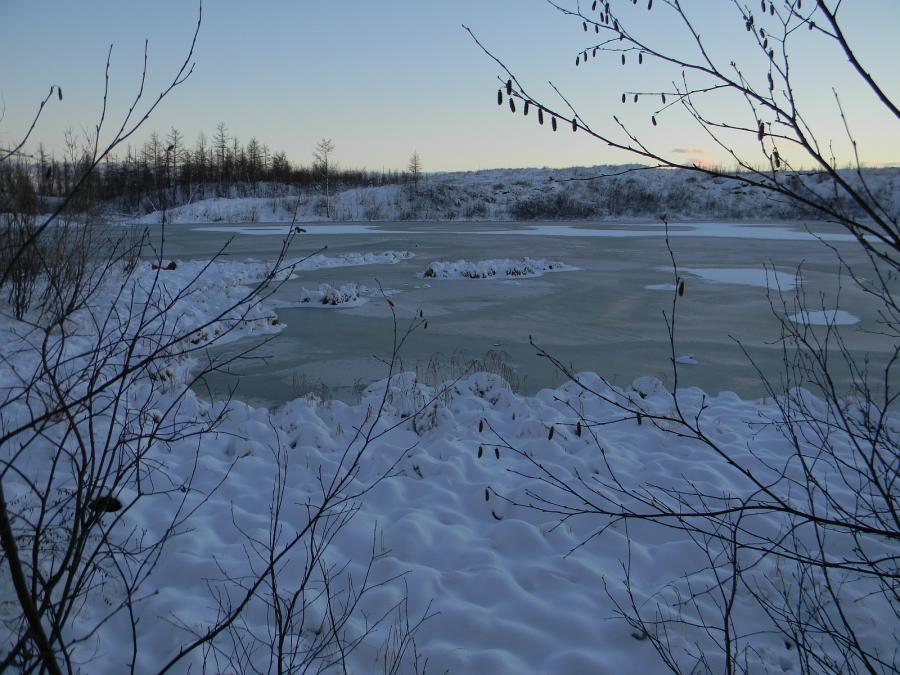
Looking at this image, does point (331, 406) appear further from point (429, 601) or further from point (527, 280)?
point (527, 280)

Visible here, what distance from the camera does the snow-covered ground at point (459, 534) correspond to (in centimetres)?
275

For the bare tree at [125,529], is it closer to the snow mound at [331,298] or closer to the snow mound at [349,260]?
the snow mound at [331,298]

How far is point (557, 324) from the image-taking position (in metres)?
10.1

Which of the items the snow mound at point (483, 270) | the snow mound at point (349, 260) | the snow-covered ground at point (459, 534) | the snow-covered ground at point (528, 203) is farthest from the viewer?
the snow-covered ground at point (528, 203)

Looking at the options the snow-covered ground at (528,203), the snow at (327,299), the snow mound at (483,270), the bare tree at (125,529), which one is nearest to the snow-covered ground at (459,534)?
the bare tree at (125,529)

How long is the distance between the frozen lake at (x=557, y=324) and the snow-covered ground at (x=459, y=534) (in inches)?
33.8

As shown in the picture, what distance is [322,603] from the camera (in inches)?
118

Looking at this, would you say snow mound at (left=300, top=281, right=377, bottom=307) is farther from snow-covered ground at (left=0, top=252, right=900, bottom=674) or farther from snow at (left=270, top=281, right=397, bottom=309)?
snow-covered ground at (left=0, top=252, right=900, bottom=674)

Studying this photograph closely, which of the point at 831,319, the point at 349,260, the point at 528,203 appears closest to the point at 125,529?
the point at 831,319

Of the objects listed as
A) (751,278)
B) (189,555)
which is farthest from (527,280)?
(189,555)

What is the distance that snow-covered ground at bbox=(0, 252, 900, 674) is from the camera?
2754 millimetres

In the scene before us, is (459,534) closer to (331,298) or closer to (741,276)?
(331,298)

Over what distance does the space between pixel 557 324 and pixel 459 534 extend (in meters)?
6.79

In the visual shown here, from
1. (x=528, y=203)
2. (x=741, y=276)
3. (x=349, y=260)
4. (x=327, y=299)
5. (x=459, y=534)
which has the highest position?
(x=528, y=203)
